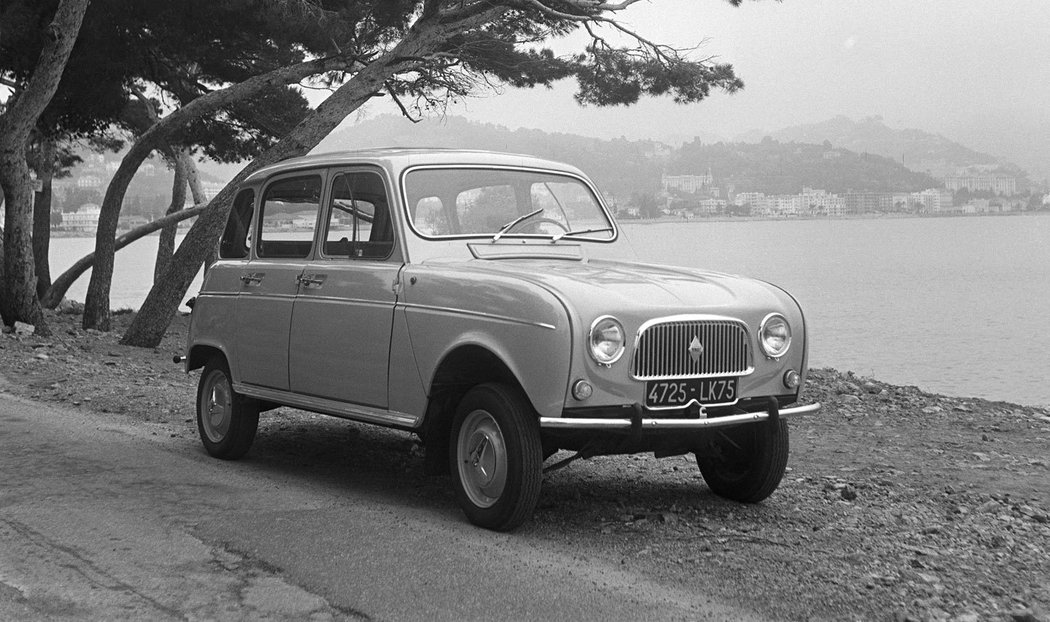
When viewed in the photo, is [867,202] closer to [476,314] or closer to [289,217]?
[289,217]

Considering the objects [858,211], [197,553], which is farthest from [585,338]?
[858,211]

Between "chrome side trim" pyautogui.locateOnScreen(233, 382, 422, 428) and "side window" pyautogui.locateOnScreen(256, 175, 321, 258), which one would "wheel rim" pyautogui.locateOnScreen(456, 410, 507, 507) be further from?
"side window" pyautogui.locateOnScreen(256, 175, 321, 258)

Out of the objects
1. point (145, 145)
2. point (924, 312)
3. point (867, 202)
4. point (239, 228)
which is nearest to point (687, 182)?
point (924, 312)

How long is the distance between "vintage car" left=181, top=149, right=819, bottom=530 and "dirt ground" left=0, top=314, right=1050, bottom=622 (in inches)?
16.0

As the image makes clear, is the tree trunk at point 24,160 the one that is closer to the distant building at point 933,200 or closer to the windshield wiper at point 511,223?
the windshield wiper at point 511,223

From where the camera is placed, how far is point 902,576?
17.7ft

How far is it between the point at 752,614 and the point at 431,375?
7.47ft

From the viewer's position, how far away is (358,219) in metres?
7.39

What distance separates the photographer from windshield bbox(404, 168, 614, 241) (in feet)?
23.5

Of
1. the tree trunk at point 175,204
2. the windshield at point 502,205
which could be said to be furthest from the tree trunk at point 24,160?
the tree trunk at point 175,204

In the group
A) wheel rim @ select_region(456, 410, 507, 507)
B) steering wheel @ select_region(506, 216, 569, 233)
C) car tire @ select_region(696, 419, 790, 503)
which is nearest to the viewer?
wheel rim @ select_region(456, 410, 507, 507)

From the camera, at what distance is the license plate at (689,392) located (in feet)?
19.5

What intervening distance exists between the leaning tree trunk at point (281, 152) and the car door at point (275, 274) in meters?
10.9

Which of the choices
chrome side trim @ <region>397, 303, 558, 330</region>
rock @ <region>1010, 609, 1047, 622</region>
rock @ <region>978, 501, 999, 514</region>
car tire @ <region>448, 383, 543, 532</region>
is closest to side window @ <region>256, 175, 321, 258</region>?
chrome side trim @ <region>397, 303, 558, 330</region>
